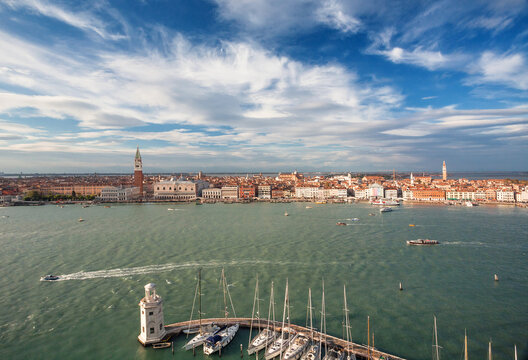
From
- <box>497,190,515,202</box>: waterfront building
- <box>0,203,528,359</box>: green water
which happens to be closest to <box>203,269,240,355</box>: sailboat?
<box>0,203,528,359</box>: green water

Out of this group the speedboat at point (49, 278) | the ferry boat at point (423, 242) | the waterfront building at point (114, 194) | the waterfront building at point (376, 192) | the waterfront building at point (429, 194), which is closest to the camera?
the speedboat at point (49, 278)

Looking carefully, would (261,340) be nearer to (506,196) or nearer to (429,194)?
(429,194)

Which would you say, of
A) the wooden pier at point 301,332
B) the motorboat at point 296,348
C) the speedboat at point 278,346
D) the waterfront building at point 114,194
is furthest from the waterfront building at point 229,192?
the motorboat at point 296,348

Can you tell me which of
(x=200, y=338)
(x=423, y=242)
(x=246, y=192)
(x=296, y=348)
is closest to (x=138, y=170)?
(x=246, y=192)

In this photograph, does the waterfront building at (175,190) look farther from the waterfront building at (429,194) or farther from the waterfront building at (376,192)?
the waterfront building at (429,194)

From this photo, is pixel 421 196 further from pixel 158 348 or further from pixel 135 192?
pixel 158 348

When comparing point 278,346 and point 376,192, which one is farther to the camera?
point 376,192
